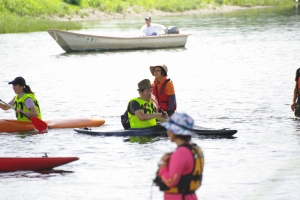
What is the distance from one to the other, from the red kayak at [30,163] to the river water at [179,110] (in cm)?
9

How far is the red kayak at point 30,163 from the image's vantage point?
36.7ft

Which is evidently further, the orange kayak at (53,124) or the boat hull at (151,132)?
the orange kayak at (53,124)

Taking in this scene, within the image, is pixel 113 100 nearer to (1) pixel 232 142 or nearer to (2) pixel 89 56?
(1) pixel 232 142

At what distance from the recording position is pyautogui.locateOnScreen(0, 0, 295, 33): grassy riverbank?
4669 centimetres

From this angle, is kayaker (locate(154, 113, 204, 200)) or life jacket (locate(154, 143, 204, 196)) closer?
kayaker (locate(154, 113, 204, 200))

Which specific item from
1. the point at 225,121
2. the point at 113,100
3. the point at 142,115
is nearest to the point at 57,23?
the point at 113,100

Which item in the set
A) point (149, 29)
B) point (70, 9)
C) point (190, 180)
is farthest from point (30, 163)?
point (70, 9)

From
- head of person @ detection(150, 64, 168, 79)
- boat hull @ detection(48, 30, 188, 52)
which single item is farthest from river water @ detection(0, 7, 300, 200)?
head of person @ detection(150, 64, 168, 79)

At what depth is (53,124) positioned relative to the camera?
15461 mm

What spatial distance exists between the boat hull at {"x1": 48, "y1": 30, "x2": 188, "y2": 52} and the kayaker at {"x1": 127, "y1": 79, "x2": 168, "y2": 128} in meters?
20.1

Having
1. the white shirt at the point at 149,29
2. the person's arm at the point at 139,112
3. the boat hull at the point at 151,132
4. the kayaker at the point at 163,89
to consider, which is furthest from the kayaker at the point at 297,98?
the white shirt at the point at 149,29

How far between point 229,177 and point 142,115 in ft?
7.52

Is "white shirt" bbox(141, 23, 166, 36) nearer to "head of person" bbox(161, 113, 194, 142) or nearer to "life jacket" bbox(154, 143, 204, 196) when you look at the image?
"life jacket" bbox(154, 143, 204, 196)

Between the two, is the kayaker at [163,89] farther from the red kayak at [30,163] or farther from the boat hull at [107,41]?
the boat hull at [107,41]
